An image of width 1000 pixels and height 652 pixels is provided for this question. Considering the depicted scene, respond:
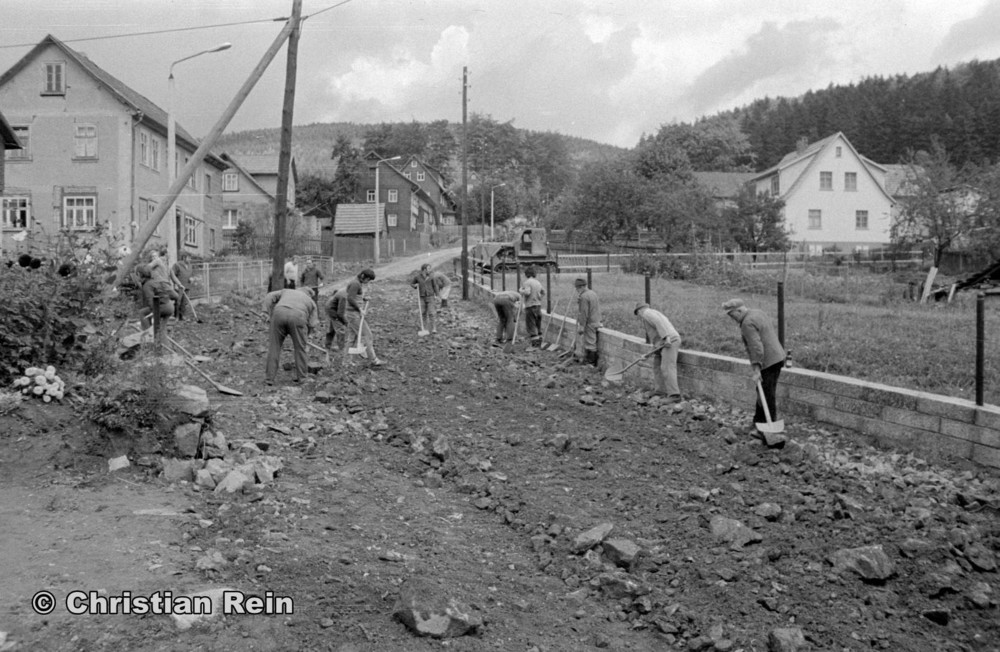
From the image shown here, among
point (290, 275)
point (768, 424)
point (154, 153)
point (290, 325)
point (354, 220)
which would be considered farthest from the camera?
point (354, 220)

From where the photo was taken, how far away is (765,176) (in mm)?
53094

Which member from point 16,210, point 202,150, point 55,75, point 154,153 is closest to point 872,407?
point 202,150

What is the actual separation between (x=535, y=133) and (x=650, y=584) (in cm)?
11462

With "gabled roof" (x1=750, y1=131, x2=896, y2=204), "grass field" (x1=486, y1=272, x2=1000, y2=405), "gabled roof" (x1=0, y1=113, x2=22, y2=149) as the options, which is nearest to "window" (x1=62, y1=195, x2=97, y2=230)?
"gabled roof" (x1=0, y1=113, x2=22, y2=149)

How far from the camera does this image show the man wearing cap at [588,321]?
1413 cm

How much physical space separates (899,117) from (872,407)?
7851 centimetres

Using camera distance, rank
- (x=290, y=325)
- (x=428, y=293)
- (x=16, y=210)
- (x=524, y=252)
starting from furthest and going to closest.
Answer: (x=524, y=252)
(x=16, y=210)
(x=428, y=293)
(x=290, y=325)

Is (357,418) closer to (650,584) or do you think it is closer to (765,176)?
(650,584)

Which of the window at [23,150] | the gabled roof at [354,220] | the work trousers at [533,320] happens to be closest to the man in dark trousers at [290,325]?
the work trousers at [533,320]

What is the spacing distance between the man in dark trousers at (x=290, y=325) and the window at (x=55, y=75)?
24.5 meters

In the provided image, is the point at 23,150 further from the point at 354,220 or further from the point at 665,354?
the point at 354,220

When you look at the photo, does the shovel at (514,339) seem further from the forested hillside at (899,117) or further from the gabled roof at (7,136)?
the forested hillside at (899,117)

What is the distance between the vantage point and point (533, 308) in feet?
56.9

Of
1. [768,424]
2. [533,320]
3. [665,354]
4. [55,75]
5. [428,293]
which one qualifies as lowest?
[768,424]
